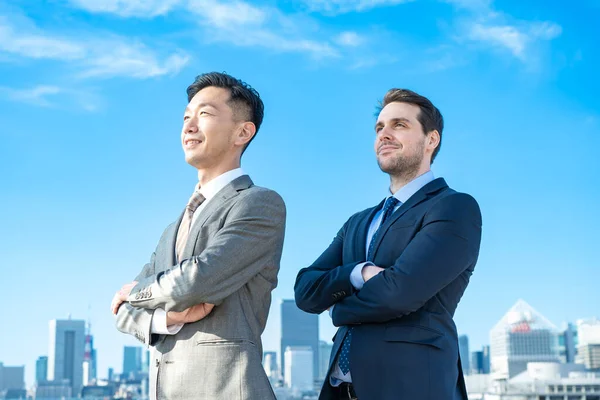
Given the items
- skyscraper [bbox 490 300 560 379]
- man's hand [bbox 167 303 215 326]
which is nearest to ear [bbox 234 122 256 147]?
man's hand [bbox 167 303 215 326]

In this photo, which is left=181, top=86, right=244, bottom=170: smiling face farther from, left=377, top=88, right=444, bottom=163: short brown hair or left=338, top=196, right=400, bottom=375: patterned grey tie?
left=377, top=88, right=444, bottom=163: short brown hair

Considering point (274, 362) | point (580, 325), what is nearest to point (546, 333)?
point (580, 325)

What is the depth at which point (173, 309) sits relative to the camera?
149 inches

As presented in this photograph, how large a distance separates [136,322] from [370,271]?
119 cm

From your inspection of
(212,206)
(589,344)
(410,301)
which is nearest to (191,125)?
(212,206)

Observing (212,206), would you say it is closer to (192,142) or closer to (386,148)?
(192,142)

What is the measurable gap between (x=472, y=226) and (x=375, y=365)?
2.90 ft

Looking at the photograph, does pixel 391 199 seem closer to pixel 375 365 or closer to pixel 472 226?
pixel 472 226

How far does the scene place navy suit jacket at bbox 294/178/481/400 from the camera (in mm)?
3982

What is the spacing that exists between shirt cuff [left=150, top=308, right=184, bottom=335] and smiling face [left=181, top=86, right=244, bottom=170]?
2.88ft

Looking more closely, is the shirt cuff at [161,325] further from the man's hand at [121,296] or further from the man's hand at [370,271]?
the man's hand at [370,271]

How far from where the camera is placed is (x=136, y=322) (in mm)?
3943

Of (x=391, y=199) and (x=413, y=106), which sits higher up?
(x=413, y=106)

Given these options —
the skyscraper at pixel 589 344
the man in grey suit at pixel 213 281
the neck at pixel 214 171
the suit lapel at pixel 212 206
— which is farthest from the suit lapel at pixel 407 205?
the skyscraper at pixel 589 344
